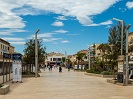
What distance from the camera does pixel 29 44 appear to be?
4303 centimetres

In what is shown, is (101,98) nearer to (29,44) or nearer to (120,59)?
(120,59)

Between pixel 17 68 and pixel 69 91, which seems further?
pixel 17 68

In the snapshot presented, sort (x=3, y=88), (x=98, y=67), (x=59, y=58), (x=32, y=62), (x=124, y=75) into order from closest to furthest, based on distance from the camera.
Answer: (x=3, y=88)
(x=124, y=75)
(x=32, y=62)
(x=98, y=67)
(x=59, y=58)

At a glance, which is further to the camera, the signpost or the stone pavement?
the signpost

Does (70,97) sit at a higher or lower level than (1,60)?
lower

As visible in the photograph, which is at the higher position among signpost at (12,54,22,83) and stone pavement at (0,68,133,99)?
signpost at (12,54,22,83)

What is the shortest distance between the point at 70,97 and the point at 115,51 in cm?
2749

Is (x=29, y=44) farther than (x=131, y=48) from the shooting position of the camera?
No

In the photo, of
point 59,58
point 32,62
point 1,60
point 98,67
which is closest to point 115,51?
point 98,67

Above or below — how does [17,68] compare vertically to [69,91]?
above

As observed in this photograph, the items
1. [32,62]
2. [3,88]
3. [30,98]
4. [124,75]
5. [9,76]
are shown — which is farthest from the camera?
[32,62]

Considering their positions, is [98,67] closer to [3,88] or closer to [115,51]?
[115,51]

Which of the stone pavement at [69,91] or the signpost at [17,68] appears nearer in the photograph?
the stone pavement at [69,91]

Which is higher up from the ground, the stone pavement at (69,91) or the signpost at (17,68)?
the signpost at (17,68)
